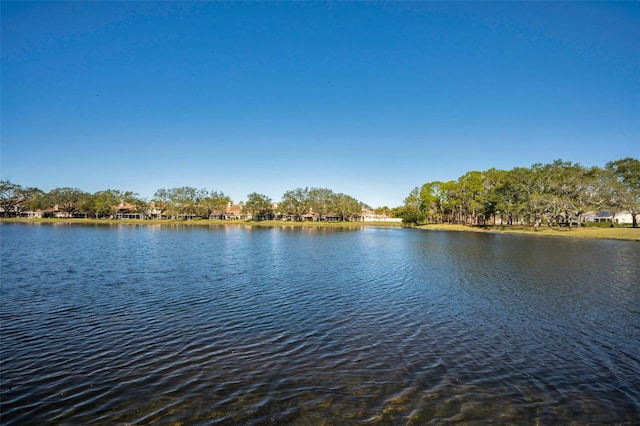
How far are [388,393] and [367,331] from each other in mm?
4589

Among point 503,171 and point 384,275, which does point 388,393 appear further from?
point 503,171

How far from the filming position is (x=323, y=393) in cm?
806

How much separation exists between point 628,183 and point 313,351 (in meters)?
110

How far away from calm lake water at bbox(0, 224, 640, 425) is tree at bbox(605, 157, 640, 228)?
72672 millimetres

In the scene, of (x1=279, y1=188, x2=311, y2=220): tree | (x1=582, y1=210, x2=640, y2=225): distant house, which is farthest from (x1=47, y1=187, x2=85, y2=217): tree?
(x1=582, y1=210, x2=640, y2=225): distant house

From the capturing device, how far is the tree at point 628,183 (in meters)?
75.6

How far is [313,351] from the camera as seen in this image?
421 inches

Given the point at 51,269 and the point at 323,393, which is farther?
the point at 51,269

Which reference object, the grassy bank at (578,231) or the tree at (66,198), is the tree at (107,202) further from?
the grassy bank at (578,231)

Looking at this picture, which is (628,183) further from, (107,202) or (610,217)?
(107,202)

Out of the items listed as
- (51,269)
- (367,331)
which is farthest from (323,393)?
(51,269)

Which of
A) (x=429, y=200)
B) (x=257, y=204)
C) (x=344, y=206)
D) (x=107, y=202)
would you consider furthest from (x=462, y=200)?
(x=107, y=202)

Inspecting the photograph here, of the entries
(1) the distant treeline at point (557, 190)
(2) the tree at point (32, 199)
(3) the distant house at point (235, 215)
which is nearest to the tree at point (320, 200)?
(3) the distant house at point (235, 215)

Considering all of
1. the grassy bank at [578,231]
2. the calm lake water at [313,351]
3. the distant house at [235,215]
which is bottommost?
the calm lake water at [313,351]
